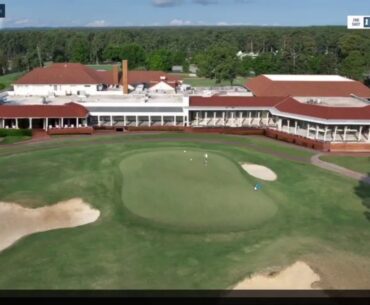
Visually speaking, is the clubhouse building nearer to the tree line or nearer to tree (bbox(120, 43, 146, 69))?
the tree line

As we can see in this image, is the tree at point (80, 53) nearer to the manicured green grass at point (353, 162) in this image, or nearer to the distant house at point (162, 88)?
the distant house at point (162, 88)

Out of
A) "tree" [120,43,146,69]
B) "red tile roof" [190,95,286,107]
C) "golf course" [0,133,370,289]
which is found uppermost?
"tree" [120,43,146,69]

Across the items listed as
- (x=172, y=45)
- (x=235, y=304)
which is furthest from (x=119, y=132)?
(x=172, y=45)

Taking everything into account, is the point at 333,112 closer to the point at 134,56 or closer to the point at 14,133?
the point at 14,133

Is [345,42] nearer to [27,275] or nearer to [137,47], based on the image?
[137,47]

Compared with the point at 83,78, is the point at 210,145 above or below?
below

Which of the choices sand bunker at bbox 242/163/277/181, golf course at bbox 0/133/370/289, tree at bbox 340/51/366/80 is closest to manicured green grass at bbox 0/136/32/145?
golf course at bbox 0/133/370/289

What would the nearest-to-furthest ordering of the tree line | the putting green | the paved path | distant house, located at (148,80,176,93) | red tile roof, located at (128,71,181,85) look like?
1. the putting green
2. the paved path
3. distant house, located at (148,80,176,93)
4. red tile roof, located at (128,71,181,85)
5. the tree line
